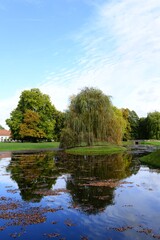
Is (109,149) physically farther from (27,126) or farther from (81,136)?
(27,126)

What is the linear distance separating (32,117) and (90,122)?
116ft

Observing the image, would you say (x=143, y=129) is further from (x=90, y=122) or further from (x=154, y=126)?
(x=90, y=122)

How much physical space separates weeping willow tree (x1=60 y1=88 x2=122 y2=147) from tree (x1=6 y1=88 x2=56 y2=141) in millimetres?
30644

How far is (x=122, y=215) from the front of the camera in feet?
36.9

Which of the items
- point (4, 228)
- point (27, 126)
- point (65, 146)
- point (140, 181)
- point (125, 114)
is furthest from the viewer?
point (125, 114)

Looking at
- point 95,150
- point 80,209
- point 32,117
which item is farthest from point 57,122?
point 80,209

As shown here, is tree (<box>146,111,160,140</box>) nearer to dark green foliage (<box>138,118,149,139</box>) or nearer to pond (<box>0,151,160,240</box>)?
dark green foliage (<box>138,118,149,139</box>)

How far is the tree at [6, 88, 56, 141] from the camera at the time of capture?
8177 cm

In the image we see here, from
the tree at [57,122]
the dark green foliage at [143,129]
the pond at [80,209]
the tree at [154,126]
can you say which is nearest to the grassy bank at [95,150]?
the pond at [80,209]

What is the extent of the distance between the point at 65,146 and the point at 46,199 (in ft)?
130

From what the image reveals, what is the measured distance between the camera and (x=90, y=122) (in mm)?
50188

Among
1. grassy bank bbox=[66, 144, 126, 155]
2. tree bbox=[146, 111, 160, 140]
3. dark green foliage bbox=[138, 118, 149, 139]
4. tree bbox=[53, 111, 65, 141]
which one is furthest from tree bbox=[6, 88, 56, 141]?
dark green foliage bbox=[138, 118, 149, 139]

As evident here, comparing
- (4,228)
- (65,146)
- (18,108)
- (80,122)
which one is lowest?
(4,228)

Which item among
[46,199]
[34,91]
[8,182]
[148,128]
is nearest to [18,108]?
[34,91]
